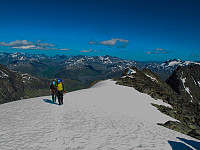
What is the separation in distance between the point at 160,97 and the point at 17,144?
40.0 metres

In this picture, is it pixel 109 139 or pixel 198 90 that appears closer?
pixel 109 139

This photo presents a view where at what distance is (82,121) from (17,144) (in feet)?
22.4

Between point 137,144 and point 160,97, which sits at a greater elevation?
point 137,144

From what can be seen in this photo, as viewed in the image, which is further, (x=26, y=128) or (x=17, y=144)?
(x=26, y=128)

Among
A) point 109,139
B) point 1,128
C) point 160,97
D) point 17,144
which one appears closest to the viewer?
point 17,144

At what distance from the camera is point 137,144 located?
34.6ft

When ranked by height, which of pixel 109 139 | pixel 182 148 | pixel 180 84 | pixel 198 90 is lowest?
pixel 198 90

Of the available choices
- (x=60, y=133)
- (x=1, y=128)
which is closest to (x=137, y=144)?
(x=60, y=133)

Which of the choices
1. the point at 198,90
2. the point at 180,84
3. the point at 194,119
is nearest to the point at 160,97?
the point at 194,119

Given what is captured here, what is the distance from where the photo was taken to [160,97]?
41812 millimetres

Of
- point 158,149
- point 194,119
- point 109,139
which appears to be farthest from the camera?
point 194,119

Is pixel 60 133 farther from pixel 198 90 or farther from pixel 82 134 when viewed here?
pixel 198 90

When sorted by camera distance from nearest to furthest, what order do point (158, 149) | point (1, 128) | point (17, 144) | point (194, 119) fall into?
1. point (17, 144)
2. point (158, 149)
3. point (1, 128)
4. point (194, 119)

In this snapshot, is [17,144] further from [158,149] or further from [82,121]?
[158,149]
